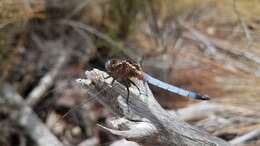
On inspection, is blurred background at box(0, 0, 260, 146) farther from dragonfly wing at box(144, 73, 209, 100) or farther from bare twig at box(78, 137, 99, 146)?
dragonfly wing at box(144, 73, 209, 100)

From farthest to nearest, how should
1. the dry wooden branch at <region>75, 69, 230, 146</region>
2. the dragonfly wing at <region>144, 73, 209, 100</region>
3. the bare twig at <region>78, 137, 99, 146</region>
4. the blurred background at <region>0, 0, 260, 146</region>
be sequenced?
the bare twig at <region>78, 137, 99, 146</region> < the blurred background at <region>0, 0, 260, 146</region> < the dragonfly wing at <region>144, 73, 209, 100</region> < the dry wooden branch at <region>75, 69, 230, 146</region>

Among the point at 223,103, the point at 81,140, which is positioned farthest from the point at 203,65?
the point at 81,140

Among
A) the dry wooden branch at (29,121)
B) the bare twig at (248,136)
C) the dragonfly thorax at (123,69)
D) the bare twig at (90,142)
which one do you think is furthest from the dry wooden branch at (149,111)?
the bare twig at (90,142)

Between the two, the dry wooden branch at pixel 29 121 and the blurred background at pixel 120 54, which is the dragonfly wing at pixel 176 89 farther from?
the dry wooden branch at pixel 29 121

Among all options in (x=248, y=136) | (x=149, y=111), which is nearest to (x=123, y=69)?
(x=149, y=111)

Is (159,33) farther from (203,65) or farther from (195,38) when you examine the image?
(203,65)

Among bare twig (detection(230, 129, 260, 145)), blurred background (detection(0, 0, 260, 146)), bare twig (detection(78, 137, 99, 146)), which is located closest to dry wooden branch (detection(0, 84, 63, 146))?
blurred background (detection(0, 0, 260, 146))
